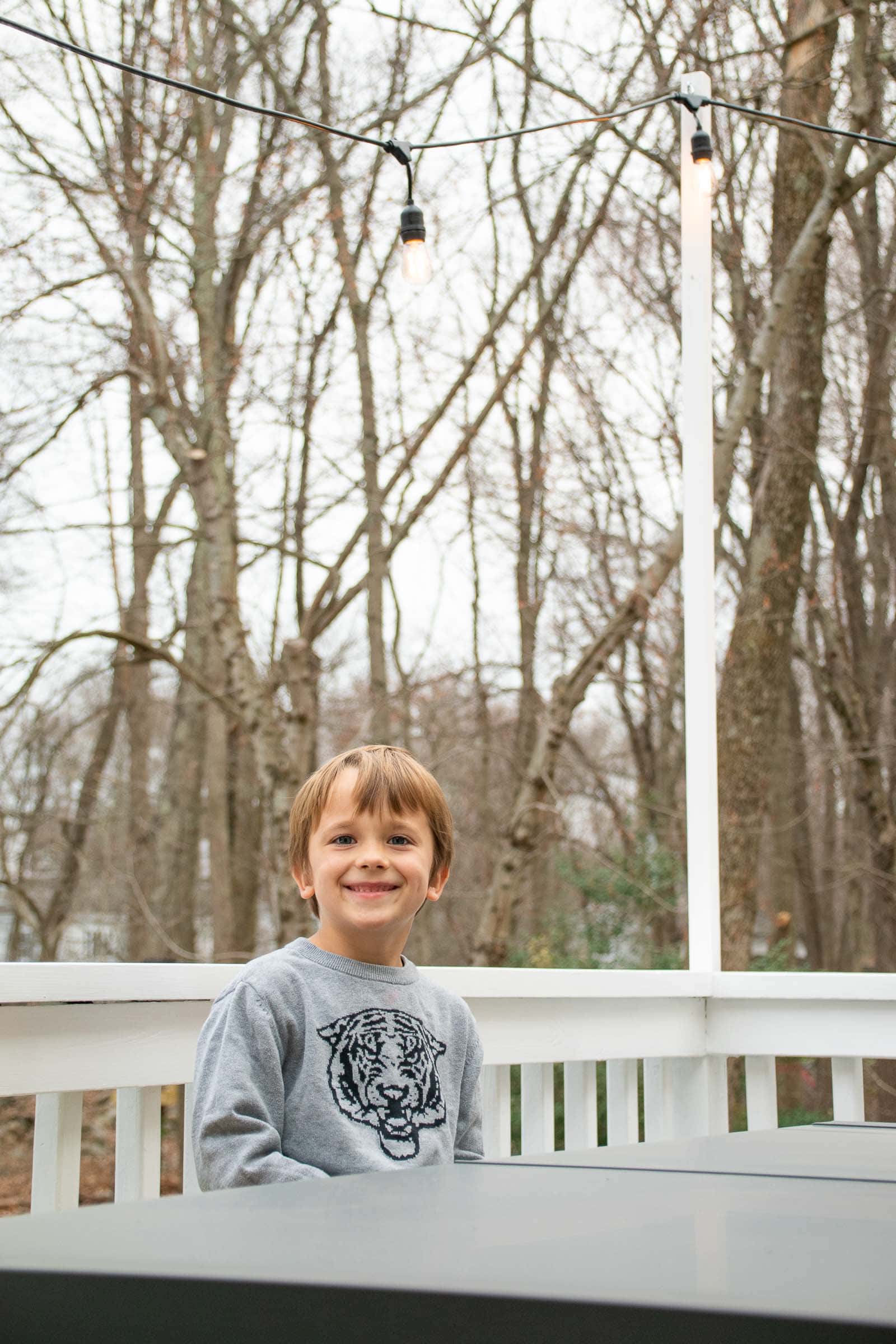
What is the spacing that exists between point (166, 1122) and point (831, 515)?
526 centimetres

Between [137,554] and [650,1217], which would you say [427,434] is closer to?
[137,554]

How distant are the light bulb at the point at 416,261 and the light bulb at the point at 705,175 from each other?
0.54 metres

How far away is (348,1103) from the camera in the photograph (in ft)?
4.38

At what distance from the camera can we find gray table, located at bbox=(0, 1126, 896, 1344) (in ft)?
1.61

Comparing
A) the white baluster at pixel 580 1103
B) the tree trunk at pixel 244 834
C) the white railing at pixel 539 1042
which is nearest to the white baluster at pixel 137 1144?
the white railing at pixel 539 1042

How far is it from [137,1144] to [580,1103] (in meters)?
0.86

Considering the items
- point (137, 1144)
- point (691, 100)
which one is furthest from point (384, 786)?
point (691, 100)

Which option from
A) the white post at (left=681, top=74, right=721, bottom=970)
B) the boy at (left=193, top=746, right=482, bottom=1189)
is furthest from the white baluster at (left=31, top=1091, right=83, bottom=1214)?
the white post at (left=681, top=74, right=721, bottom=970)

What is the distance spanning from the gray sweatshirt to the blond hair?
13 centimetres

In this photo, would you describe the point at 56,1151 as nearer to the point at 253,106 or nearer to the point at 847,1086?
the point at 847,1086

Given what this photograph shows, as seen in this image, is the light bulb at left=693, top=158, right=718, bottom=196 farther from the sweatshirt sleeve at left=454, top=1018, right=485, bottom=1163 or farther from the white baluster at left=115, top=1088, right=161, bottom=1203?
the white baluster at left=115, top=1088, right=161, bottom=1203

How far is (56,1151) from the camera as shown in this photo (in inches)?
57.2

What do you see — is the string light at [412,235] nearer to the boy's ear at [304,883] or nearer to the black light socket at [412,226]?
the black light socket at [412,226]

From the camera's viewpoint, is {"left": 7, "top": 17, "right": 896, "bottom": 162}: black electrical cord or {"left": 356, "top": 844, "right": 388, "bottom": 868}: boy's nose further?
{"left": 7, "top": 17, "right": 896, "bottom": 162}: black electrical cord
